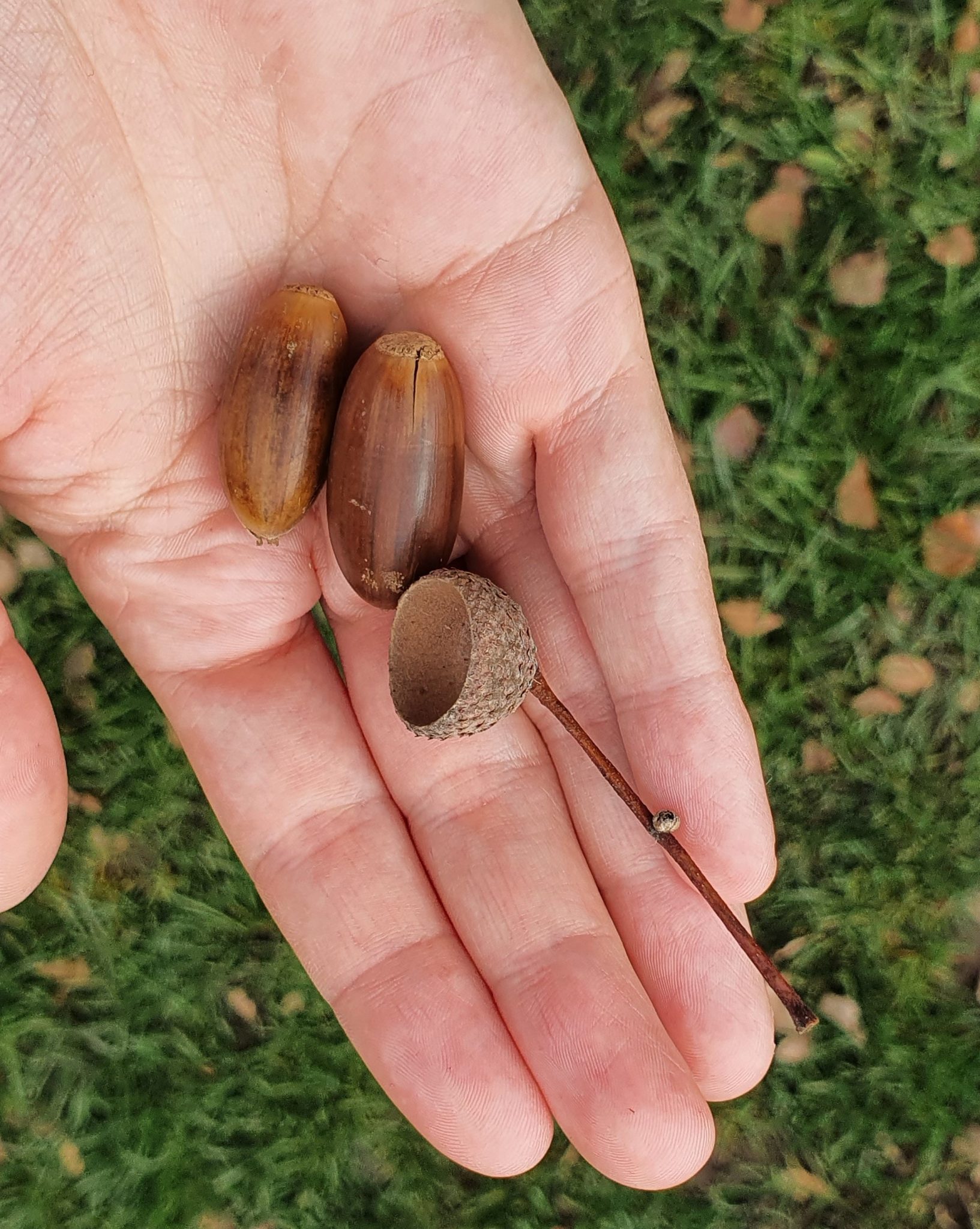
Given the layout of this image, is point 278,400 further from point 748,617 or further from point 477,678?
point 748,617

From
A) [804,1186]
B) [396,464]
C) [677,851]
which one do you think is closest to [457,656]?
[396,464]

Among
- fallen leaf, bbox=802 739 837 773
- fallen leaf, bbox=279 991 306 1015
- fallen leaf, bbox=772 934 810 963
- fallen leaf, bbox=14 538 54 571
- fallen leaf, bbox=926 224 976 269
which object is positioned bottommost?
fallen leaf, bbox=772 934 810 963

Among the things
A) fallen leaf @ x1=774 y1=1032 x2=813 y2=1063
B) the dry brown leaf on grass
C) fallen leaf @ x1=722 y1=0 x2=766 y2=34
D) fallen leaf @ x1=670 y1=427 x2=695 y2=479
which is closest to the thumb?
fallen leaf @ x1=670 y1=427 x2=695 y2=479

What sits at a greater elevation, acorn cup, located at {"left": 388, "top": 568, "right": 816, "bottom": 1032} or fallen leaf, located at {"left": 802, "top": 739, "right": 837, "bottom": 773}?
acorn cup, located at {"left": 388, "top": 568, "right": 816, "bottom": 1032}

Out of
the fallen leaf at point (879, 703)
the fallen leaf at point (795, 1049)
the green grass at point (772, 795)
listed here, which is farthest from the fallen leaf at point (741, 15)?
the fallen leaf at point (795, 1049)

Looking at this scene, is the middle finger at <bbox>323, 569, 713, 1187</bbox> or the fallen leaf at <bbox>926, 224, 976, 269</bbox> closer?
the middle finger at <bbox>323, 569, 713, 1187</bbox>

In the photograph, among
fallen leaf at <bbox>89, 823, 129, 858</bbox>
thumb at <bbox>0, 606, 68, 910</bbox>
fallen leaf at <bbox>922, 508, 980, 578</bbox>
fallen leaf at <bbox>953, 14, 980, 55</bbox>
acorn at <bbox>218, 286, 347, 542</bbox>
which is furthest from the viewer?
fallen leaf at <bbox>89, 823, 129, 858</bbox>

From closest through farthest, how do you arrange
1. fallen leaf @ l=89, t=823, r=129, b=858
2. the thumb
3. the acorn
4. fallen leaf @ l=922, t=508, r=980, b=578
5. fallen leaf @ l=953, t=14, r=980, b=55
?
the thumb → the acorn → fallen leaf @ l=953, t=14, r=980, b=55 → fallen leaf @ l=922, t=508, r=980, b=578 → fallen leaf @ l=89, t=823, r=129, b=858

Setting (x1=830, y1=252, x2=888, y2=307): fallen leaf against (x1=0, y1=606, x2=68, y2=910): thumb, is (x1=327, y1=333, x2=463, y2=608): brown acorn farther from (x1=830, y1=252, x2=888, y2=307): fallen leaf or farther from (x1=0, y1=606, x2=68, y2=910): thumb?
(x1=830, y1=252, x2=888, y2=307): fallen leaf
